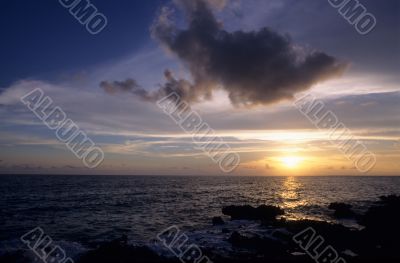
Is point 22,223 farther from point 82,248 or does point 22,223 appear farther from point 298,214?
point 298,214

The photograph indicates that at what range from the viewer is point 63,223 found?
37188mm

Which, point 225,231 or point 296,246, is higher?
point 296,246

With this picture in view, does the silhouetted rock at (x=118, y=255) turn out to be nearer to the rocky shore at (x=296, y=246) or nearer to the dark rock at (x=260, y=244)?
the rocky shore at (x=296, y=246)

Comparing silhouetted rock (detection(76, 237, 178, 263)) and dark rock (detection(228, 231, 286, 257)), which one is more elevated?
dark rock (detection(228, 231, 286, 257))

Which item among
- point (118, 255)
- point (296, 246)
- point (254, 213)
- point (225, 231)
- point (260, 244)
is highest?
point (254, 213)

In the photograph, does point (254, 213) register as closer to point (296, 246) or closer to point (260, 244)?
point (260, 244)

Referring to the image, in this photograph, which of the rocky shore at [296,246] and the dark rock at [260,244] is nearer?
the rocky shore at [296,246]

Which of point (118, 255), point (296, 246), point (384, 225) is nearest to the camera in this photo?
point (118, 255)

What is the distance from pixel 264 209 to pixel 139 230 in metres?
16.4

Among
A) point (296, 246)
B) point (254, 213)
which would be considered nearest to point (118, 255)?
point (296, 246)

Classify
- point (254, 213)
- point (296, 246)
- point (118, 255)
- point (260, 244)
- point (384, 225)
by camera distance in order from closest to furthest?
point (118, 255)
point (296, 246)
point (260, 244)
point (384, 225)
point (254, 213)

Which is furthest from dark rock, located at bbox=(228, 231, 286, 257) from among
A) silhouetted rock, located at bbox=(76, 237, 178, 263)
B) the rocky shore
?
silhouetted rock, located at bbox=(76, 237, 178, 263)

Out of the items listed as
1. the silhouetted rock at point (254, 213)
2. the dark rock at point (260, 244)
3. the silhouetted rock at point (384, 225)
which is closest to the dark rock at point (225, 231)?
the dark rock at point (260, 244)

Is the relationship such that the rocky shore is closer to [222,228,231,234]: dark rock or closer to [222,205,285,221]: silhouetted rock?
[222,228,231,234]: dark rock
